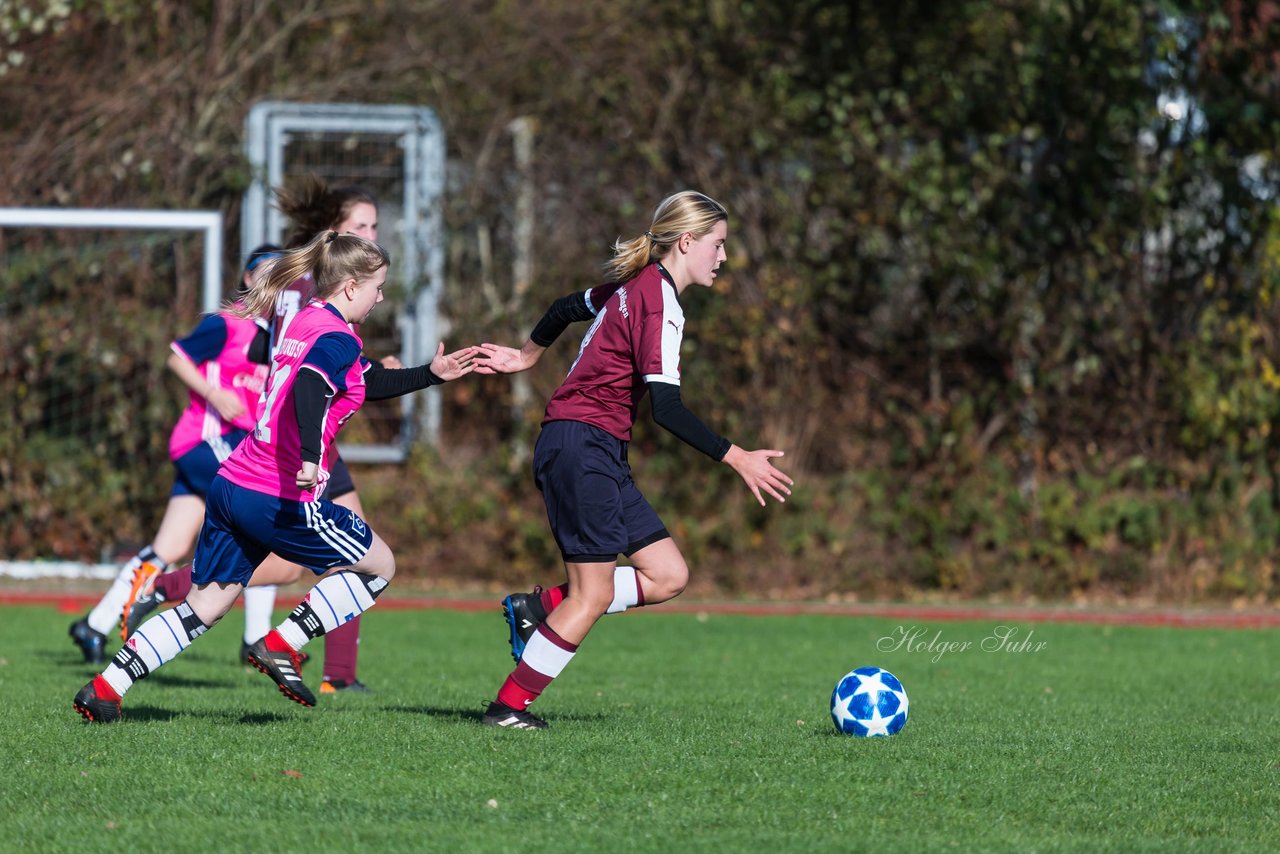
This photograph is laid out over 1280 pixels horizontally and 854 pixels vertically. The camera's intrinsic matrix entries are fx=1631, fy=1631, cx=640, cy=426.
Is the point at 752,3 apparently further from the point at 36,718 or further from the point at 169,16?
the point at 36,718

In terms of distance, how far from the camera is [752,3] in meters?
14.3

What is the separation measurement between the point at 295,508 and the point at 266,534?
139 mm

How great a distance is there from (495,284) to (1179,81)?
234 inches

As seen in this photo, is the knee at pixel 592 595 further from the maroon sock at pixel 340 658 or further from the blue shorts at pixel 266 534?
the maroon sock at pixel 340 658

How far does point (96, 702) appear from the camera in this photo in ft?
18.3

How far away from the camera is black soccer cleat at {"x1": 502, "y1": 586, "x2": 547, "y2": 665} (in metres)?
6.06

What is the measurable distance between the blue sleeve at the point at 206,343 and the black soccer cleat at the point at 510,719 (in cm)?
276

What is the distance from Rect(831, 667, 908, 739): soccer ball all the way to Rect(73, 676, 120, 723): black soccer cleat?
8.30ft

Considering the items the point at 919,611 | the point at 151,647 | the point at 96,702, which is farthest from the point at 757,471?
the point at 919,611

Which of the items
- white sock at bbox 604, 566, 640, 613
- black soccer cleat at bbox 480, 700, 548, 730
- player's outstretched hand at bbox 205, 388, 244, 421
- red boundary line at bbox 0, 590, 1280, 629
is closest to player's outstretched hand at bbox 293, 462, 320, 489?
black soccer cleat at bbox 480, 700, 548, 730

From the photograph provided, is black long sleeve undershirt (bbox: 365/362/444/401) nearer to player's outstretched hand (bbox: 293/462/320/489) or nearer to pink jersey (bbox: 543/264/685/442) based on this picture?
pink jersey (bbox: 543/264/685/442)

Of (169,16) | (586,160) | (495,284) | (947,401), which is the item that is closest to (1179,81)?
(947,401)

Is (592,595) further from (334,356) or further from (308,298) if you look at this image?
(308,298)

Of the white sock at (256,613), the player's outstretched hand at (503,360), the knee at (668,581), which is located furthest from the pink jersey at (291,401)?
the white sock at (256,613)
